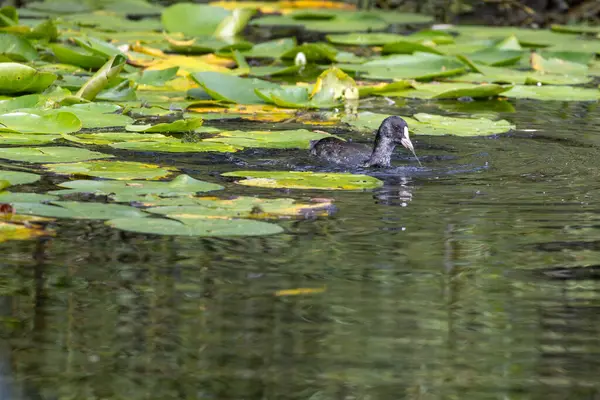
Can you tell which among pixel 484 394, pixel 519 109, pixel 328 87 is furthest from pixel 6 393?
pixel 519 109

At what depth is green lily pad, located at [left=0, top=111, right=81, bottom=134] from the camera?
6.61 m

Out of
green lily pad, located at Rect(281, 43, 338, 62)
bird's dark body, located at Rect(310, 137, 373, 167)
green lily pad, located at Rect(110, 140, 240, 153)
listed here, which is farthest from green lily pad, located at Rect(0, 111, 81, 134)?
green lily pad, located at Rect(281, 43, 338, 62)

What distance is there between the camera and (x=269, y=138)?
22.8 ft

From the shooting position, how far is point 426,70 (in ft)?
33.1

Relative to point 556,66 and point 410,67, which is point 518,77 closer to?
point 556,66

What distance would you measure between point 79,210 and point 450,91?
14.8ft

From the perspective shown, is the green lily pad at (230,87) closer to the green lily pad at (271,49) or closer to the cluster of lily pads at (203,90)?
the cluster of lily pads at (203,90)

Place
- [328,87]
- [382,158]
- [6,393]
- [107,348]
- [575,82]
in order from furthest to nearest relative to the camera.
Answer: [575,82] < [328,87] < [382,158] < [107,348] < [6,393]

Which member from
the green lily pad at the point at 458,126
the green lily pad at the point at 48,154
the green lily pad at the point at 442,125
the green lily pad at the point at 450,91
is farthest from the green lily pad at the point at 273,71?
the green lily pad at the point at 48,154

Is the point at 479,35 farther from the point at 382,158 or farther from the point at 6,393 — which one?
the point at 6,393

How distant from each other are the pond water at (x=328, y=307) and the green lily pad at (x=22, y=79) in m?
2.54

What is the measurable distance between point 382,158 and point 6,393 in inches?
163

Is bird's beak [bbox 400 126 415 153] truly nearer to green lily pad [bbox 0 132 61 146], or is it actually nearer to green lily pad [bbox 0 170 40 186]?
green lily pad [bbox 0 132 61 146]

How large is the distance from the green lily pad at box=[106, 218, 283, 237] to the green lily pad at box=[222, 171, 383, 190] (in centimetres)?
93
